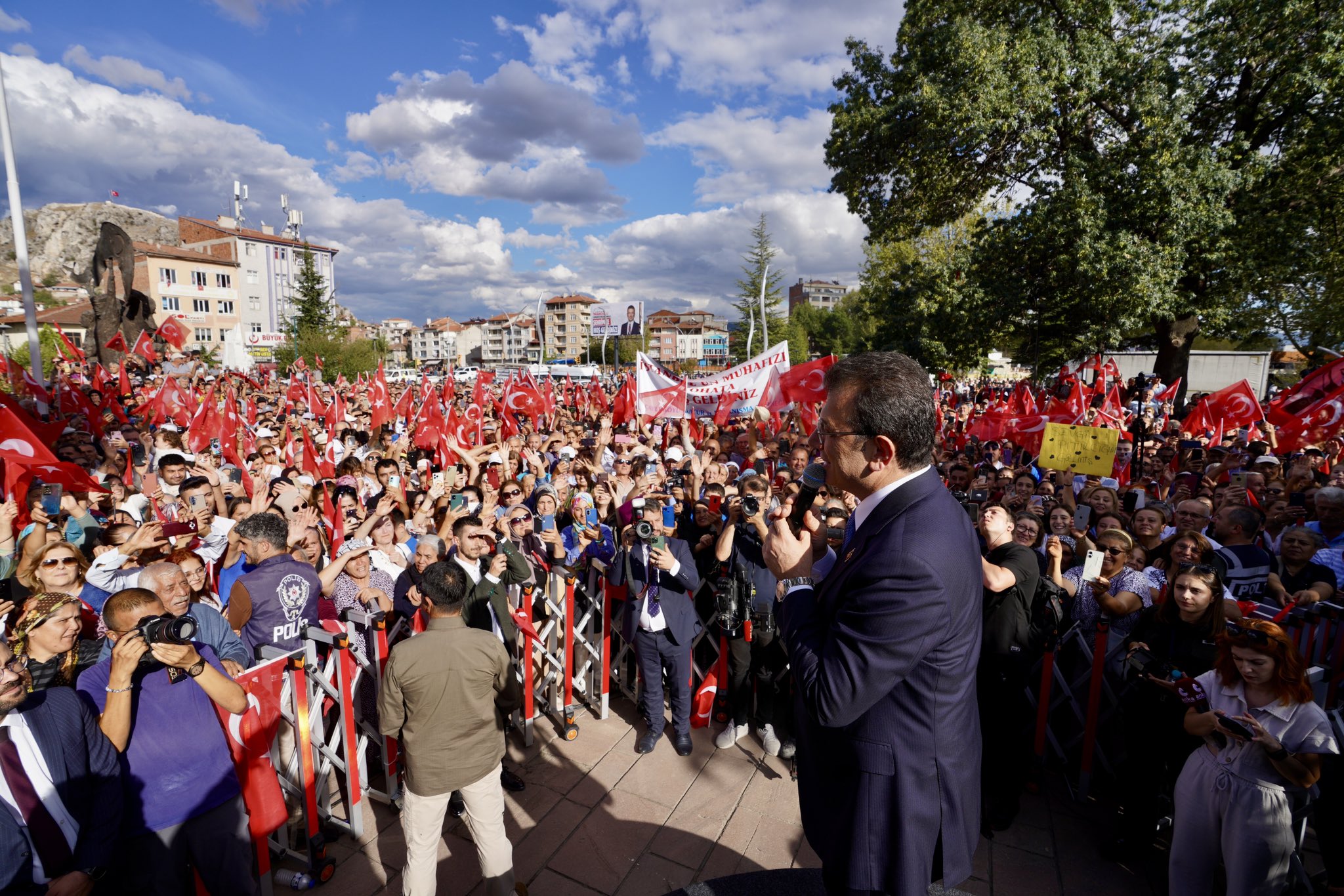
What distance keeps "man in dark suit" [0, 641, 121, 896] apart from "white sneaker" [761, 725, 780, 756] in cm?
396

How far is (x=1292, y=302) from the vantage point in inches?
1008

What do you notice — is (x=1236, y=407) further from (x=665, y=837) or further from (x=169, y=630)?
(x=169, y=630)

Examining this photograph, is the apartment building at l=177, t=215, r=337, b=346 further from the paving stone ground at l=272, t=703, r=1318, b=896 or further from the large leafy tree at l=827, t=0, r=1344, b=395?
the paving stone ground at l=272, t=703, r=1318, b=896

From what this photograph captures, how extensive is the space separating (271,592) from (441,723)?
5.45ft

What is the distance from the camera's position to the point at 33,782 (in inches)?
95.1

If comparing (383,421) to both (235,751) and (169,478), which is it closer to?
(169,478)

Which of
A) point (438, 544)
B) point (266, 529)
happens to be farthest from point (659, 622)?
point (266, 529)

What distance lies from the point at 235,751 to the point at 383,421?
9541 mm

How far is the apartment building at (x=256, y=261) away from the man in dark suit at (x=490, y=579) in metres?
81.8

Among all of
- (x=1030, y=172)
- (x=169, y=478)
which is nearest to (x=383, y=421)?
(x=169, y=478)

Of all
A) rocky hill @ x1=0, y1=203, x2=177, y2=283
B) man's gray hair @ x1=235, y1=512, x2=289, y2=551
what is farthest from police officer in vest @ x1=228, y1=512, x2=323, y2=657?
rocky hill @ x1=0, y1=203, x2=177, y2=283

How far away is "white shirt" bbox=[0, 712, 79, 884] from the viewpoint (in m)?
2.38

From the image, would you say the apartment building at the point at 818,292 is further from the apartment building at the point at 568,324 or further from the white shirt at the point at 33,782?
the white shirt at the point at 33,782

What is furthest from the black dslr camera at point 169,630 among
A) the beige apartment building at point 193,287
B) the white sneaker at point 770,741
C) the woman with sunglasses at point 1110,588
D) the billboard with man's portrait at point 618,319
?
the beige apartment building at point 193,287
